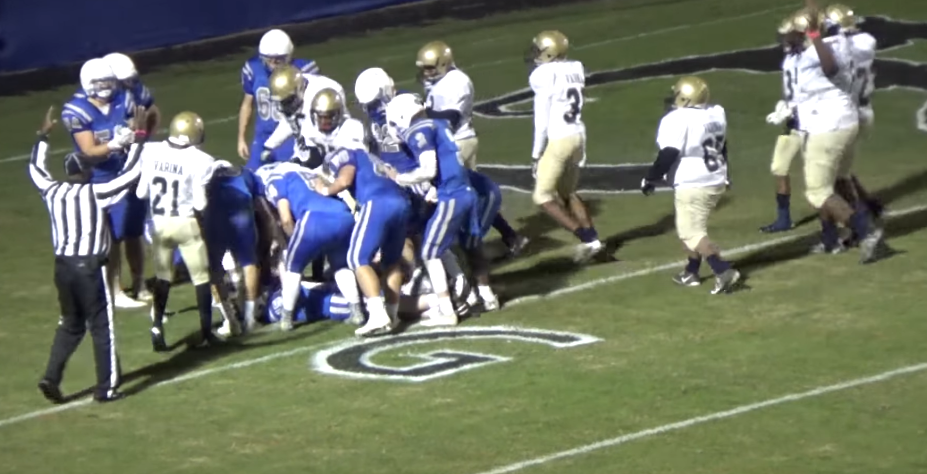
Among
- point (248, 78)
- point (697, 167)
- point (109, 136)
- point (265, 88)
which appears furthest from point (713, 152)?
point (109, 136)

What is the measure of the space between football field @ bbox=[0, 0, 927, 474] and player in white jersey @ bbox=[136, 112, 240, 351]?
458mm

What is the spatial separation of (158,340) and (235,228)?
798 millimetres

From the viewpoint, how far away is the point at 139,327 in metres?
10.6

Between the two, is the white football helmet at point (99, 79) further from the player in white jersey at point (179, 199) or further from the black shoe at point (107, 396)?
the black shoe at point (107, 396)

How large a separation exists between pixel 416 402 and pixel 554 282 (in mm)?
2674

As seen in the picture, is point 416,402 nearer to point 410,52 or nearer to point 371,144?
point 371,144

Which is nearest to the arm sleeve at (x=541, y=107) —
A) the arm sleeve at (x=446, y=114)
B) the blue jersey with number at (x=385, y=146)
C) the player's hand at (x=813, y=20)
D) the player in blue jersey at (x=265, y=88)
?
the arm sleeve at (x=446, y=114)

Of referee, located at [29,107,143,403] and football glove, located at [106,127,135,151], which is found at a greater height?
football glove, located at [106,127,135,151]

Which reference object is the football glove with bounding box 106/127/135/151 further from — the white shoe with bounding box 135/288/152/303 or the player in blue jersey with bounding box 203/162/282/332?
the white shoe with bounding box 135/288/152/303

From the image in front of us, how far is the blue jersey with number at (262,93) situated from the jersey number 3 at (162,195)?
219cm

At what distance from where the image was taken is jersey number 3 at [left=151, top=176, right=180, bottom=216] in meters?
9.77

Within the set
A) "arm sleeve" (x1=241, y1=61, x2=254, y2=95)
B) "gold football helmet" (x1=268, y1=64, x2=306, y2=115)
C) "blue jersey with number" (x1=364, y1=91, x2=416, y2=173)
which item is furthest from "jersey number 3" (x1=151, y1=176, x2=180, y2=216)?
"arm sleeve" (x1=241, y1=61, x2=254, y2=95)

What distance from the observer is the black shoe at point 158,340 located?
9.95 m

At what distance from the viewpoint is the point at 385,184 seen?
9.92 metres
